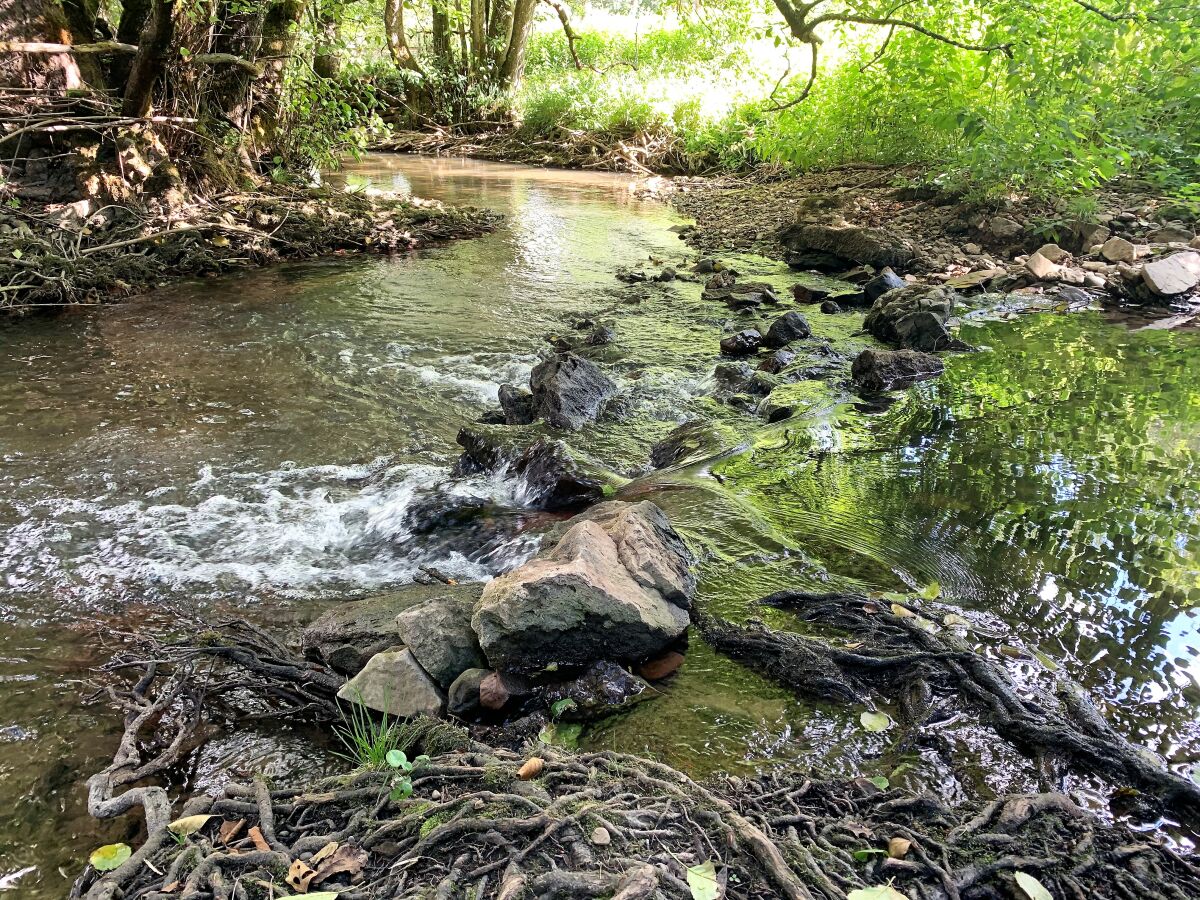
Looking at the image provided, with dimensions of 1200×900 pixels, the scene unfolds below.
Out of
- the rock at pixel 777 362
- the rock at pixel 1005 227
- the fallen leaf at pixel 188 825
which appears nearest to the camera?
the fallen leaf at pixel 188 825

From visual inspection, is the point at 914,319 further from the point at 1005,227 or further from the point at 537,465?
the point at 537,465

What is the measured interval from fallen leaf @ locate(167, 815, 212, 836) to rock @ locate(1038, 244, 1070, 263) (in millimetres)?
10752

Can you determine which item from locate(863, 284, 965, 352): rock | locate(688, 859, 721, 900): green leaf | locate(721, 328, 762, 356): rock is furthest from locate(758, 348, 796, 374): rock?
locate(688, 859, 721, 900): green leaf

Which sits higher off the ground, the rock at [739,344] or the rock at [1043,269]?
the rock at [1043,269]

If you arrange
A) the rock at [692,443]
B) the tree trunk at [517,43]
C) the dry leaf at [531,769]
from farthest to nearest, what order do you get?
1. the tree trunk at [517,43]
2. the rock at [692,443]
3. the dry leaf at [531,769]

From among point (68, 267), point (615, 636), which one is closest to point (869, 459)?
point (615, 636)

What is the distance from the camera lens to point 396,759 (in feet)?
7.65

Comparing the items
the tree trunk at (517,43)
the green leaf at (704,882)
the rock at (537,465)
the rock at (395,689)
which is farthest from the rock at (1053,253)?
the tree trunk at (517,43)

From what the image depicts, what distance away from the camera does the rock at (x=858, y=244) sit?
999cm

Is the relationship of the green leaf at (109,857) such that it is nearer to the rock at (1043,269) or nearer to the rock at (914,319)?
the rock at (914,319)

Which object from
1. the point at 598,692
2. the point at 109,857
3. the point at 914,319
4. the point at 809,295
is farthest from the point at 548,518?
the point at 809,295

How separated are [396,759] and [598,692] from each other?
85 centimetres

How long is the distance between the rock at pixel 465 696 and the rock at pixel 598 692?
0.86 feet

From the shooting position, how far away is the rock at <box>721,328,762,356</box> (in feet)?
24.1
